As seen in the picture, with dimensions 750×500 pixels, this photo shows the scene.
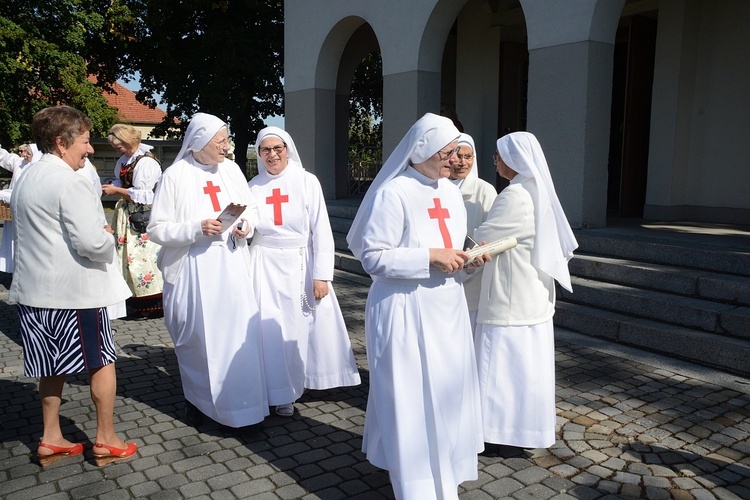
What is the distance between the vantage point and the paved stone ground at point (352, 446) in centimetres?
337

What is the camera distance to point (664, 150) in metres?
9.44

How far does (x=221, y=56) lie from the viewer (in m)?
21.3

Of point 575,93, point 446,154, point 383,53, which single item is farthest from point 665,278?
point 383,53

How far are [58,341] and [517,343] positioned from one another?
2.62m

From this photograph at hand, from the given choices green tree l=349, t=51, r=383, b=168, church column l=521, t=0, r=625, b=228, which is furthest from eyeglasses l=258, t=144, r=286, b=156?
green tree l=349, t=51, r=383, b=168

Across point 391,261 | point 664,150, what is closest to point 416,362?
point 391,261

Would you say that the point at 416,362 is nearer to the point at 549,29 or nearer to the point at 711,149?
the point at 549,29

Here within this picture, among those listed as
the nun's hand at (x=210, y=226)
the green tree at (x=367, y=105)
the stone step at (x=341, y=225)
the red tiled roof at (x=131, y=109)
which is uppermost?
the red tiled roof at (x=131, y=109)

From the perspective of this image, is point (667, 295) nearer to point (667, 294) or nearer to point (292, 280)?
point (667, 294)

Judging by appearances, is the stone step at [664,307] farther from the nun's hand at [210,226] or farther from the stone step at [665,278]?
A: the nun's hand at [210,226]

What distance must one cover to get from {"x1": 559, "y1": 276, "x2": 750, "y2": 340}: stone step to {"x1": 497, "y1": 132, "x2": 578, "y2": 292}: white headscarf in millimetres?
1664

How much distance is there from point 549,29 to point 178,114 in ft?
61.7

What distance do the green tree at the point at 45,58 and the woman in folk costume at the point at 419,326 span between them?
20.2 metres

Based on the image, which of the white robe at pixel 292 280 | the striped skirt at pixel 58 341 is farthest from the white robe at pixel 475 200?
the striped skirt at pixel 58 341
